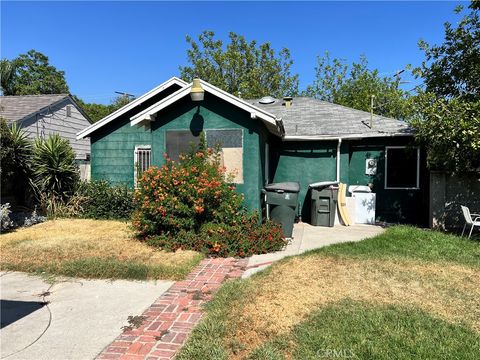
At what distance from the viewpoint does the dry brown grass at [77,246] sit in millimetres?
6391

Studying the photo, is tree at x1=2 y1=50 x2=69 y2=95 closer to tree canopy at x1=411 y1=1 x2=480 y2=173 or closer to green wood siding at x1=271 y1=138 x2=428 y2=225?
green wood siding at x1=271 y1=138 x2=428 y2=225

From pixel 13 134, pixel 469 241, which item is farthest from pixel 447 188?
pixel 13 134

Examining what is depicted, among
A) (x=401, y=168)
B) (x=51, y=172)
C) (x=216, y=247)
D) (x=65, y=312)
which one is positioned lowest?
(x=65, y=312)

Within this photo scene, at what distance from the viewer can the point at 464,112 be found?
7844mm

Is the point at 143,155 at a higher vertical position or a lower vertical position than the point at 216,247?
higher

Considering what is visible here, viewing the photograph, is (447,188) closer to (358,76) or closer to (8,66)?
(358,76)

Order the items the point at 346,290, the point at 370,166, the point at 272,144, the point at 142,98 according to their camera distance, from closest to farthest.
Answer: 1. the point at 346,290
2. the point at 370,166
3. the point at 272,144
4. the point at 142,98

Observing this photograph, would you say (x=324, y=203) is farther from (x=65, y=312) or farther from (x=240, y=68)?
Answer: (x=240, y=68)

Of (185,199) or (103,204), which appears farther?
(103,204)

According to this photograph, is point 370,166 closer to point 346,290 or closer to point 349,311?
point 346,290

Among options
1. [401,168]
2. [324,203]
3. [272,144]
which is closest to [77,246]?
[324,203]

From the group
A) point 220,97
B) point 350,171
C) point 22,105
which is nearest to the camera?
point 220,97

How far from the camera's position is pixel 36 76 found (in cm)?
4053

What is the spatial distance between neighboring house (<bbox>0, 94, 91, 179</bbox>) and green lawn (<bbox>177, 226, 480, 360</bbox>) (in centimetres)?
→ 1137
